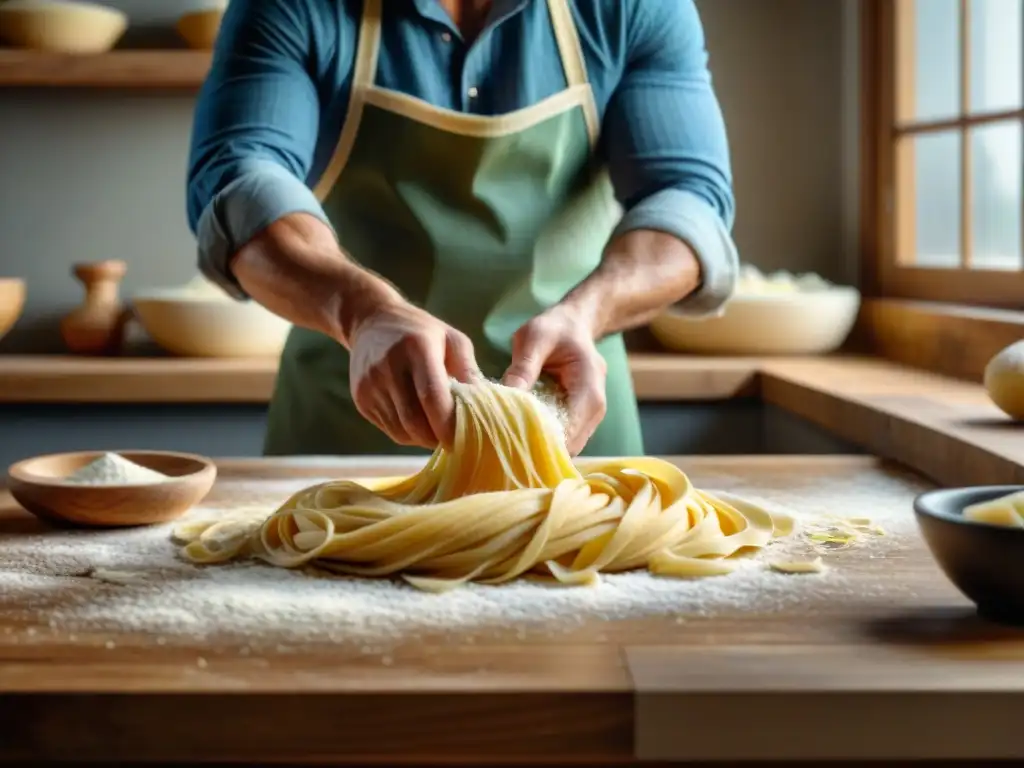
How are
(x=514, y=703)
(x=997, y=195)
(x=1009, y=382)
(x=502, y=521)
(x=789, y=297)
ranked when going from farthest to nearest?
(x=789, y=297) → (x=997, y=195) → (x=1009, y=382) → (x=502, y=521) → (x=514, y=703)

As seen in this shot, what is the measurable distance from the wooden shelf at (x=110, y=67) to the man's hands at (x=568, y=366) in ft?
7.01

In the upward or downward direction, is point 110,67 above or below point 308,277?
above

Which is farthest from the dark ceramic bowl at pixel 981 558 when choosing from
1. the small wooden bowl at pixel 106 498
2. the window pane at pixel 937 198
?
the window pane at pixel 937 198

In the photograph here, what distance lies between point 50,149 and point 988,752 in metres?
3.32

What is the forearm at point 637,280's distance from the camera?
5.38 ft

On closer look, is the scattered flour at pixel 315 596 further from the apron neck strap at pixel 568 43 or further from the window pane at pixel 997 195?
the window pane at pixel 997 195

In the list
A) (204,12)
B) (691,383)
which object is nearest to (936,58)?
(691,383)

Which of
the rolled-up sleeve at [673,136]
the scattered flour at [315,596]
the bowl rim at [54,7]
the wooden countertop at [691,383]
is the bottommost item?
the wooden countertop at [691,383]

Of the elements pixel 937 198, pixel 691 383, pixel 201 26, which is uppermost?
pixel 201 26

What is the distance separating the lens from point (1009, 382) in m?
1.83

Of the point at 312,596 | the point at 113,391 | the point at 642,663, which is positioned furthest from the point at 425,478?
the point at 113,391

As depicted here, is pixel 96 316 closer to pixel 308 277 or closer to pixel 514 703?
pixel 308 277

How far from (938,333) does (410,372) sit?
6.47 ft

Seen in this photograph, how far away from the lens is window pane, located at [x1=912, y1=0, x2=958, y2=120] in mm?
3271
